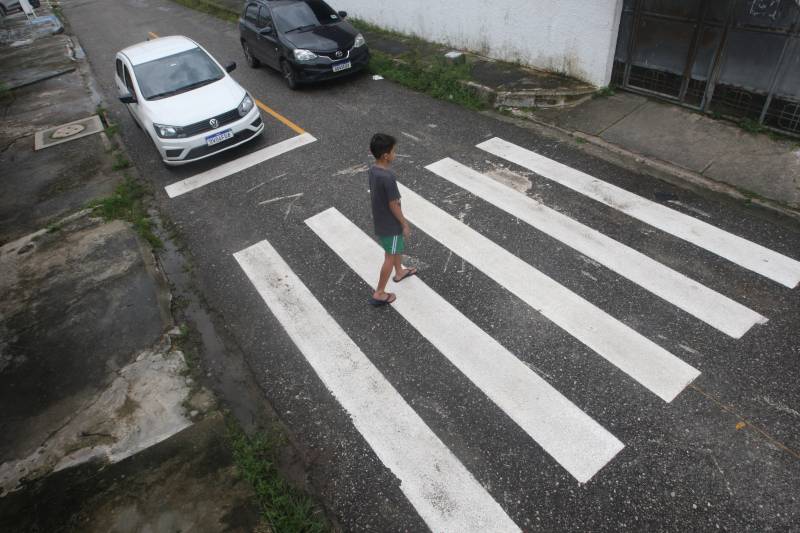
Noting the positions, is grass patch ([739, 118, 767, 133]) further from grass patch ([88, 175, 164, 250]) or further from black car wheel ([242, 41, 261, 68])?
black car wheel ([242, 41, 261, 68])

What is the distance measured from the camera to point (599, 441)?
153 inches

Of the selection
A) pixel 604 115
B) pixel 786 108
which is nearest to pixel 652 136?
pixel 604 115

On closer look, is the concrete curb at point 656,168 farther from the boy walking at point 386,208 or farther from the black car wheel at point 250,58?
the black car wheel at point 250,58

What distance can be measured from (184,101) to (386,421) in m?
7.38

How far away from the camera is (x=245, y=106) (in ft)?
29.1

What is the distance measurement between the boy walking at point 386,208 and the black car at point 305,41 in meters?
7.15

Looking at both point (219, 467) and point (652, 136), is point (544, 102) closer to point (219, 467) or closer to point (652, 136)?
point (652, 136)

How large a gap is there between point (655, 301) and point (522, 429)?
2234mm

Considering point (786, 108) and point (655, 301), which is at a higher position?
point (786, 108)

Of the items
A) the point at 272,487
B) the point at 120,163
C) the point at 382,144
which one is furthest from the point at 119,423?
the point at 120,163

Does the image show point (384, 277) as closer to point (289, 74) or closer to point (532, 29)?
point (532, 29)

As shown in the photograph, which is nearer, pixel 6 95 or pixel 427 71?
pixel 427 71

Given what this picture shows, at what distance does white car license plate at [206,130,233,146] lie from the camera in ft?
27.6

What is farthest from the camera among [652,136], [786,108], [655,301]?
[652,136]
